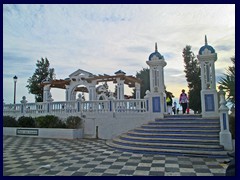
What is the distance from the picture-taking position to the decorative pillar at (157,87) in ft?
31.1

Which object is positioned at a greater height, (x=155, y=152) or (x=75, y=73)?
(x=75, y=73)

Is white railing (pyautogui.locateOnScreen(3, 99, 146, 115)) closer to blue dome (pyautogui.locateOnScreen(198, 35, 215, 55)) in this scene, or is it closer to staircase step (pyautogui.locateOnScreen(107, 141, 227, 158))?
staircase step (pyautogui.locateOnScreen(107, 141, 227, 158))

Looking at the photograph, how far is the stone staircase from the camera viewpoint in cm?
620

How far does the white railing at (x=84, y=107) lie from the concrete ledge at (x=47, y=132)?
4.15ft

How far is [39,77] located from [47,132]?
44.0 ft

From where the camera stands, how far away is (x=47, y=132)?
35.3ft

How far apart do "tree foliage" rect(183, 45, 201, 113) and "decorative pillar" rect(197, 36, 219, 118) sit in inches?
411

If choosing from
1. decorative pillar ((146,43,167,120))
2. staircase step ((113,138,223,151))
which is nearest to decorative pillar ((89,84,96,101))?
decorative pillar ((146,43,167,120))

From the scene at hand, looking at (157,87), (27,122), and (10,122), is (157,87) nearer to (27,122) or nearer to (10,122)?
(27,122)

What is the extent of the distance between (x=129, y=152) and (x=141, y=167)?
6.25 ft

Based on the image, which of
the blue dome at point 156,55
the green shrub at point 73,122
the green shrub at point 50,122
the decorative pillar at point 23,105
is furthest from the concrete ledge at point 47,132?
the blue dome at point 156,55
